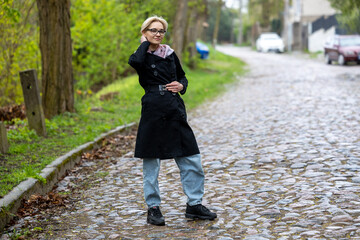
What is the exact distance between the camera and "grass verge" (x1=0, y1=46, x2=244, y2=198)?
744cm

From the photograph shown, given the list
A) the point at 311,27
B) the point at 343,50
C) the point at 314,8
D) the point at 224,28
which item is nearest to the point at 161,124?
the point at 343,50

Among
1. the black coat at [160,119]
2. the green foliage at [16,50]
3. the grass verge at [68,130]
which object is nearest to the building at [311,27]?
the grass verge at [68,130]

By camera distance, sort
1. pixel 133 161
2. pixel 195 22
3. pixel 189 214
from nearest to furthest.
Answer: pixel 189 214
pixel 133 161
pixel 195 22

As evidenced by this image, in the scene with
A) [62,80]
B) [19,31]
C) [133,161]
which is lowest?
[133,161]

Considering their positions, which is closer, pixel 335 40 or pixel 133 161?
pixel 133 161

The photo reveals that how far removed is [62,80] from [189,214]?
23.3 ft

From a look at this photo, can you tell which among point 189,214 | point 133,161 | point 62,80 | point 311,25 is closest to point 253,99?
point 62,80

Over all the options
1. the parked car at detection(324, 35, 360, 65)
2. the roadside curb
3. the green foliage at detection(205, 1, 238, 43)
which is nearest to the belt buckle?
the roadside curb

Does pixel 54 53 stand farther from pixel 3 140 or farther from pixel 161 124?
pixel 161 124

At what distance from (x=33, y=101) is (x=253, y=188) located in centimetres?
494

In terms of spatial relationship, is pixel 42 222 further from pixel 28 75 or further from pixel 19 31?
pixel 19 31

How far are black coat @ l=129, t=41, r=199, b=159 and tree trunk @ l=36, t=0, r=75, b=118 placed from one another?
6.72 metres

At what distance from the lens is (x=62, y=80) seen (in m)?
11.9

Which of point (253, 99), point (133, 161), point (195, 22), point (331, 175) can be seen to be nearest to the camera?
point (331, 175)
